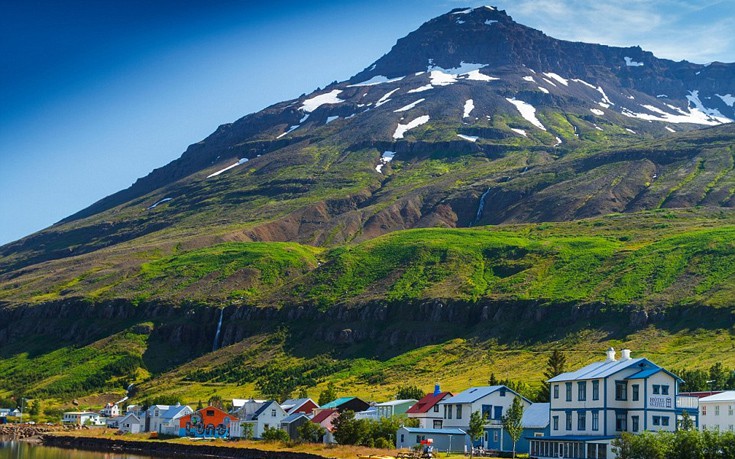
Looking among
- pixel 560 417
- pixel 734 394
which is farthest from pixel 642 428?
pixel 734 394

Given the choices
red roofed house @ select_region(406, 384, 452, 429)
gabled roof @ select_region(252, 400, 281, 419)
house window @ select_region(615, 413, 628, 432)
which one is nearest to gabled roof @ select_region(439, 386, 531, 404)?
red roofed house @ select_region(406, 384, 452, 429)

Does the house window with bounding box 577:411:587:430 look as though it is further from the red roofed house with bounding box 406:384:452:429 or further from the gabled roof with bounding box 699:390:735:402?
the red roofed house with bounding box 406:384:452:429

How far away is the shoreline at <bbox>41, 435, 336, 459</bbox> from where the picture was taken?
99938 millimetres

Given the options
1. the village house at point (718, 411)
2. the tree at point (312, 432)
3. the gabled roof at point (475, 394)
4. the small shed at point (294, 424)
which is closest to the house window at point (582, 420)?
the village house at point (718, 411)

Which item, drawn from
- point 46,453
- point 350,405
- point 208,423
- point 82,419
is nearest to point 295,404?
point 350,405

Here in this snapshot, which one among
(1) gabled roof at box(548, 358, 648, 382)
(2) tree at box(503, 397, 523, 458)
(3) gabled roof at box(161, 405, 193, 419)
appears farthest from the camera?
(3) gabled roof at box(161, 405, 193, 419)

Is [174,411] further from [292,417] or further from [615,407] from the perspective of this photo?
[615,407]

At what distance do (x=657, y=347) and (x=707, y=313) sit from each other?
1596 centimetres

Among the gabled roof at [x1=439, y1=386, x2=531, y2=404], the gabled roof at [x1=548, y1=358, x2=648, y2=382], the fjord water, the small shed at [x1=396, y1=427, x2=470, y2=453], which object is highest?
the gabled roof at [x1=548, y1=358, x2=648, y2=382]

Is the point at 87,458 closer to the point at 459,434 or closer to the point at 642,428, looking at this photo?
the point at 459,434

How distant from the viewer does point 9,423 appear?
6373 inches

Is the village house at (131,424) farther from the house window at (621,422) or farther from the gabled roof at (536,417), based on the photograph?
the house window at (621,422)

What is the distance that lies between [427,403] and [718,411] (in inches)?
1210

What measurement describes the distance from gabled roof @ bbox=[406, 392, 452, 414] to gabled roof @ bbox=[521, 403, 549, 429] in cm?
1268
